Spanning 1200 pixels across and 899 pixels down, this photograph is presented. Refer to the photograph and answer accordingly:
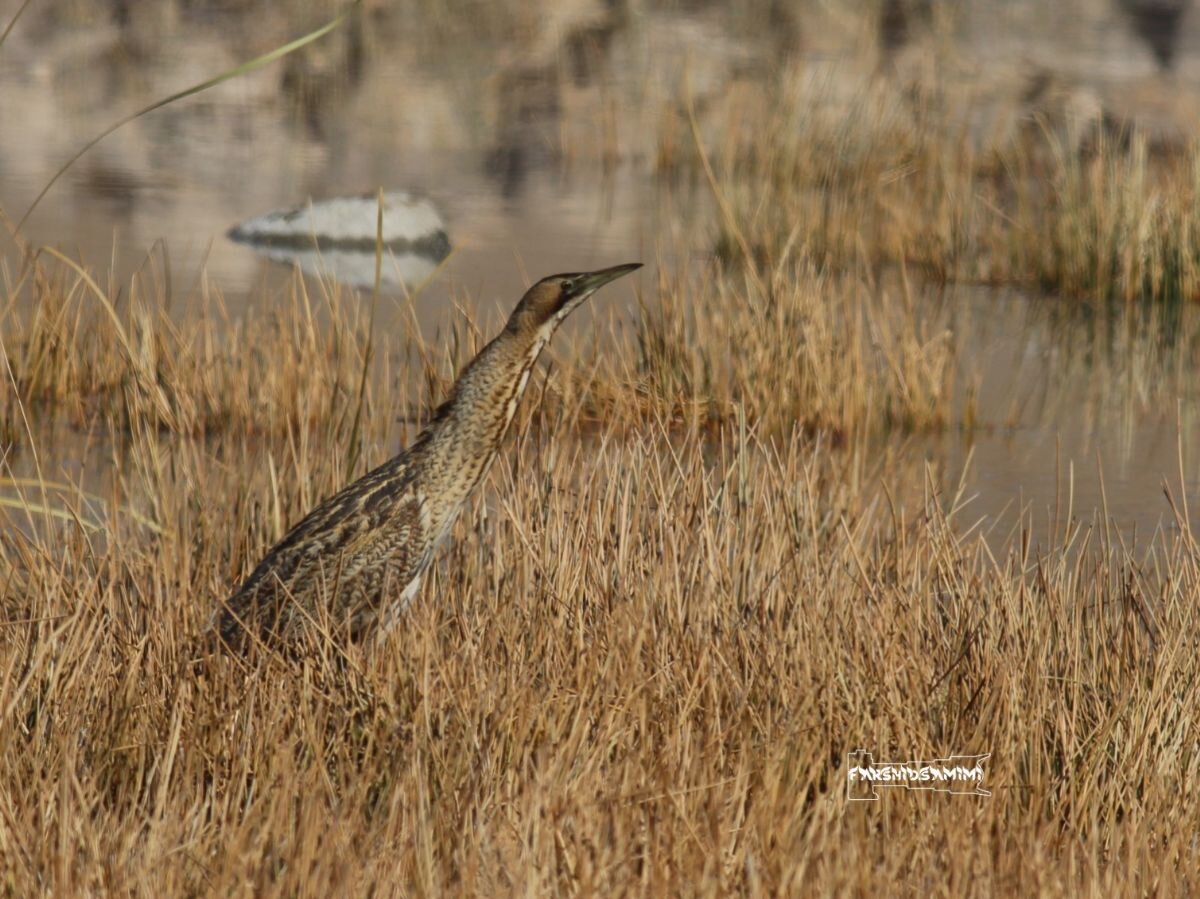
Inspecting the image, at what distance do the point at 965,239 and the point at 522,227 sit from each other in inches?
137

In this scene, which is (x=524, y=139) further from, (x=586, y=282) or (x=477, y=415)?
(x=477, y=415)

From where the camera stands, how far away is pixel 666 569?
12.3ft

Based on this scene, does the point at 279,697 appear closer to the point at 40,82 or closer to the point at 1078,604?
the point at 1078,604

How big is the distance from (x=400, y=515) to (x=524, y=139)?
16863mm

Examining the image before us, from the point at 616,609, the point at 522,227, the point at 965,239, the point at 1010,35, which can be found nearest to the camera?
the point at 616,609

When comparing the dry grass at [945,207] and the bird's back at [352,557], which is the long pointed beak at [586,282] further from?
the dry grass at [945,207]

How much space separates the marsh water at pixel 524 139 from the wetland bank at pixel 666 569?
0.29 ft

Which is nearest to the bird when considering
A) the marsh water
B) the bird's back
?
the bird's back

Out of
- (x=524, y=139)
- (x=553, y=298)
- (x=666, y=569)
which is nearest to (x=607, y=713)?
(x=666, y=569)

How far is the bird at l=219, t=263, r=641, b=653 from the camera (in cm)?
380

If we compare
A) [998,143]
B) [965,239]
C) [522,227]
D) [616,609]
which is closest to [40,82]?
[522,227]

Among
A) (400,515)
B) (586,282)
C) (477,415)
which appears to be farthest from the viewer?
(586,282)

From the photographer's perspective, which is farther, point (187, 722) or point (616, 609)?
point (616, 609)

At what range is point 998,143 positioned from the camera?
50.6 feet
